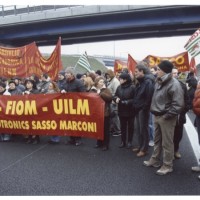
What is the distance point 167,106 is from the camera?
4980 mm

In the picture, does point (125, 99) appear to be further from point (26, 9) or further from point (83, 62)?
point (26, 9)

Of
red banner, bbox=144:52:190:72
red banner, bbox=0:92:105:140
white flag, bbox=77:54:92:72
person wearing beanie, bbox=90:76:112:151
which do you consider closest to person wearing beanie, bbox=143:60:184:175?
person wearing beanie, bbox=90:76:112:151

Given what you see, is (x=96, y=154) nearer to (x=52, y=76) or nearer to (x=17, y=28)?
(x=52, y=76)

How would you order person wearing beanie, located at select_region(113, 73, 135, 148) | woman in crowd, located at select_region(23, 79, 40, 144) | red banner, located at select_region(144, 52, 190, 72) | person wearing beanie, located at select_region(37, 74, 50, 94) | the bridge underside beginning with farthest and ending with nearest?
the bridge underside
red banner, located at select_region(144, 52, 190, 72)
person wearing beanie, located at select_region(37, 74, 50, 94)
woman in crowd, located at select_region(23, 79, 40, 144)
person wearing beanie, located at select_region(113, 73, 135, 148)

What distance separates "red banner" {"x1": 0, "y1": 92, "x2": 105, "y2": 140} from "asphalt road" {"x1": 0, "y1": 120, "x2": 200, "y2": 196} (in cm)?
43

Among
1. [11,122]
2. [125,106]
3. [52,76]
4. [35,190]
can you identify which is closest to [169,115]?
[125,106]

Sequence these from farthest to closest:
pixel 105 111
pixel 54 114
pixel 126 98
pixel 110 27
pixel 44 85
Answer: pixel 110 27 → pixel 44 85 → pixel 54 114 → pixel 105 111 → pixel 126 98

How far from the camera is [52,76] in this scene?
29.0 ft

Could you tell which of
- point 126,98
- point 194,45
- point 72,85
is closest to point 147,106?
point 126,98

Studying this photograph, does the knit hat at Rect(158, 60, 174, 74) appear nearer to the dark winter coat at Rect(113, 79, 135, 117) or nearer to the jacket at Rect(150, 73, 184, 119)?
the jacket at Rect(150, 73, 184, 119)

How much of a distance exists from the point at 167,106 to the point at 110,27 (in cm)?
2602

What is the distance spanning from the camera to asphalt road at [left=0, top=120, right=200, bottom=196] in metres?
4.43

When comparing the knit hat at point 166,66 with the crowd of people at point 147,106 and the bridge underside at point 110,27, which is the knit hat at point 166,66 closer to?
the crowd of people at point 147,106

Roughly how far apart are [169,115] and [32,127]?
11.8 ft
